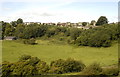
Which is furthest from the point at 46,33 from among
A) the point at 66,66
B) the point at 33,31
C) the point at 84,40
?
the point at 66,66

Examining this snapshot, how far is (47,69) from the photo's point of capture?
738 inches

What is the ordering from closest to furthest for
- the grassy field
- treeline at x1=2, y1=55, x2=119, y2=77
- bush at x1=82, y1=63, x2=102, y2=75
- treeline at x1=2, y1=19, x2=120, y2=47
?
1. bush at x1=82, y1=63, x2=102, y2=75
2. treeline at x1=2, y1=55, x2=119, y2=77
3. the grassy field
4. treeline at x1=2, y1=19, x2=120, y2=47

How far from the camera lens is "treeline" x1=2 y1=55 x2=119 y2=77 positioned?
17422mm

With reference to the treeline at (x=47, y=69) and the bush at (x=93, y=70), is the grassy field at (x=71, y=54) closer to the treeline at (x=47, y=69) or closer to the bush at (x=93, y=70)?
the treeline at (x=47, y=69)

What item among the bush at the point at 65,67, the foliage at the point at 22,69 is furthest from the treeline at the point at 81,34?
the foliage at the point at 22,69

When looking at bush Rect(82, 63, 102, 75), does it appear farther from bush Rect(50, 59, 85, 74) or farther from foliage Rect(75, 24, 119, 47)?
foliage Rect(75, 24, 119, 47)

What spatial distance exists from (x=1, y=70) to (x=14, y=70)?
1.36 metres

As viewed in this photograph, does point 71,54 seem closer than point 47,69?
No

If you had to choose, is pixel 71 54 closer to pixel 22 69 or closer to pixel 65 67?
pixel 65 67

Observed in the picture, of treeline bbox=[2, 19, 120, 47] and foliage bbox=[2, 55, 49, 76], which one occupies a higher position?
treeline bbox=[2, 19, 120, 47]

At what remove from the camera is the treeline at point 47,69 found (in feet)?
57.2

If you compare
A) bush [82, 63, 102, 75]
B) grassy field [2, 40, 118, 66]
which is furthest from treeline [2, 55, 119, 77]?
grassy field [2, 40, 118, 66]

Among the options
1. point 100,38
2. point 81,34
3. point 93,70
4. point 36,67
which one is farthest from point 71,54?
point 81,34

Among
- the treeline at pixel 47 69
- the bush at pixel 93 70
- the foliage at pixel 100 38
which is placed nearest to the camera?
the bush at pixel 93 70
